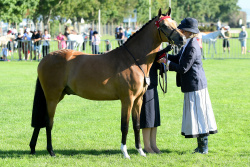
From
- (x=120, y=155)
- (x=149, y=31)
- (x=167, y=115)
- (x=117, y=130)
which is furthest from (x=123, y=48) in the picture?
(x=167, y=115)

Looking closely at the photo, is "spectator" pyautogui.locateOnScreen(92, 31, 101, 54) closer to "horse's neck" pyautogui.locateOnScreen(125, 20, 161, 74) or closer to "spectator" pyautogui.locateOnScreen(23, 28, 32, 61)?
"spectator" pyautogui.locateOnScreen(23, 28, 32, 61)

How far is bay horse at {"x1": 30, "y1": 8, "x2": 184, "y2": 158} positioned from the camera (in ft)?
20.9

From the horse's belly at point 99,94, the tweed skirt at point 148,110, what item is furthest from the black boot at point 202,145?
the horse's belly at point 99,94

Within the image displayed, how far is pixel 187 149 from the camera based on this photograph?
7219 millimetres

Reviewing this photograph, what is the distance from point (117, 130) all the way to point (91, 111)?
2.09 meters

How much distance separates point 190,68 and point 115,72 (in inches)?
50.4

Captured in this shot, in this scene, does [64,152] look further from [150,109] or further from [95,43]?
[95,43]

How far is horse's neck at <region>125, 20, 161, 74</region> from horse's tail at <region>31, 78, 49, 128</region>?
1.80m

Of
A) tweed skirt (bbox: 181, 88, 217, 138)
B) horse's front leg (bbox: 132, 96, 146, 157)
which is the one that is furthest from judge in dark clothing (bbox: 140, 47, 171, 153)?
tweed skirt (bbox: 181, 88, 217, 138)

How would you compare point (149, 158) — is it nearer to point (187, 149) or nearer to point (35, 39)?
point (187, 149)

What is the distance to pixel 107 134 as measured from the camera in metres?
8.24

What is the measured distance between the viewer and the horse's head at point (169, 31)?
6.09 meters

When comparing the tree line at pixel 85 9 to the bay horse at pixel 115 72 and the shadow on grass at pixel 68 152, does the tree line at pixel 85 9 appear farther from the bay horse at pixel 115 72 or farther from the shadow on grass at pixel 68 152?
the bay horse at pixel 115 72

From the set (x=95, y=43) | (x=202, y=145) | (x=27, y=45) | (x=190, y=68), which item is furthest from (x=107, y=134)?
(x=27, y=45)
